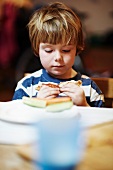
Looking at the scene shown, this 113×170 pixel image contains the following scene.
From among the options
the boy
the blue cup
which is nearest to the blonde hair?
the boy

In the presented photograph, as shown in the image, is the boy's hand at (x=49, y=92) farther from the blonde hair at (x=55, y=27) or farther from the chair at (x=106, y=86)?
the chair at (x=106, y=86)

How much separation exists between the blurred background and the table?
8.85ft

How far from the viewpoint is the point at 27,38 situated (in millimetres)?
3498

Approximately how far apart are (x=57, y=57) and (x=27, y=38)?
2519 millimetres

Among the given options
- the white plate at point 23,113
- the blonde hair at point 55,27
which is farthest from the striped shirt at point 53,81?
the white plate at point 23,113

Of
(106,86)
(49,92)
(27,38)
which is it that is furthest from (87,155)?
(27,38)

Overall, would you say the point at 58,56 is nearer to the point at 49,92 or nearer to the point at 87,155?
the point at 49,92

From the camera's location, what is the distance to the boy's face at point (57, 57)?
106cm

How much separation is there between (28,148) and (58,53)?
0.54 metres

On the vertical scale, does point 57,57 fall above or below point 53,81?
above

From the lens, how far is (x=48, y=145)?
16.6 inches

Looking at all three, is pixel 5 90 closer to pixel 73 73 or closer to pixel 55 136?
pixel 73 73

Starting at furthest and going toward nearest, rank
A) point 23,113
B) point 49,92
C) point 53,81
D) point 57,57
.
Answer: point 53,81
point 57,57
point 49,92
point 23,113

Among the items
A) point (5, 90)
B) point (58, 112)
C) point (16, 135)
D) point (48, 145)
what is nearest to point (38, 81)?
point (58, 112)
